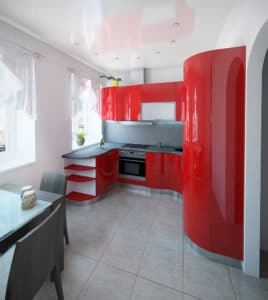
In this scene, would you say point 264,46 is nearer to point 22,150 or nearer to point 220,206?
point 220,206

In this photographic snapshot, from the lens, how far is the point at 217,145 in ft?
5.64

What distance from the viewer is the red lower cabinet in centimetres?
328

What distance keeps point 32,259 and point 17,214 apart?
509 millimetres

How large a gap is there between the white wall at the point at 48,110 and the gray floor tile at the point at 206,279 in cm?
221

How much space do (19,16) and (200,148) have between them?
2.42 metres

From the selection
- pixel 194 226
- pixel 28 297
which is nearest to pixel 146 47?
pixel 194 226

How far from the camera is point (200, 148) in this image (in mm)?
1827

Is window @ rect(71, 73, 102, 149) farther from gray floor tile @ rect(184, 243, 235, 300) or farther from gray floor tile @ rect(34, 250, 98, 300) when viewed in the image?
gray floor tile @ rect(184, 243, 235, 300)

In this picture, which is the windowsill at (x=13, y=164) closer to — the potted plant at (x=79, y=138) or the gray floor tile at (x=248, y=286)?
the potted plant at (x=79, y=138)

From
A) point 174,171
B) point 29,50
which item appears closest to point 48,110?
point 29,50

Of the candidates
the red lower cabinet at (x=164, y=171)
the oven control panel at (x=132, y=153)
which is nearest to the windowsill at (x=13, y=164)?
the oven control panel at (x=132, y=153)

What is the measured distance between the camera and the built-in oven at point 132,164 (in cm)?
357

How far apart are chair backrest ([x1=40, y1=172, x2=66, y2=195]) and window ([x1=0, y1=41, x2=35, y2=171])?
555mm

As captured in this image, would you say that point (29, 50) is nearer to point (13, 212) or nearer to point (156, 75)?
point (13, 212)
